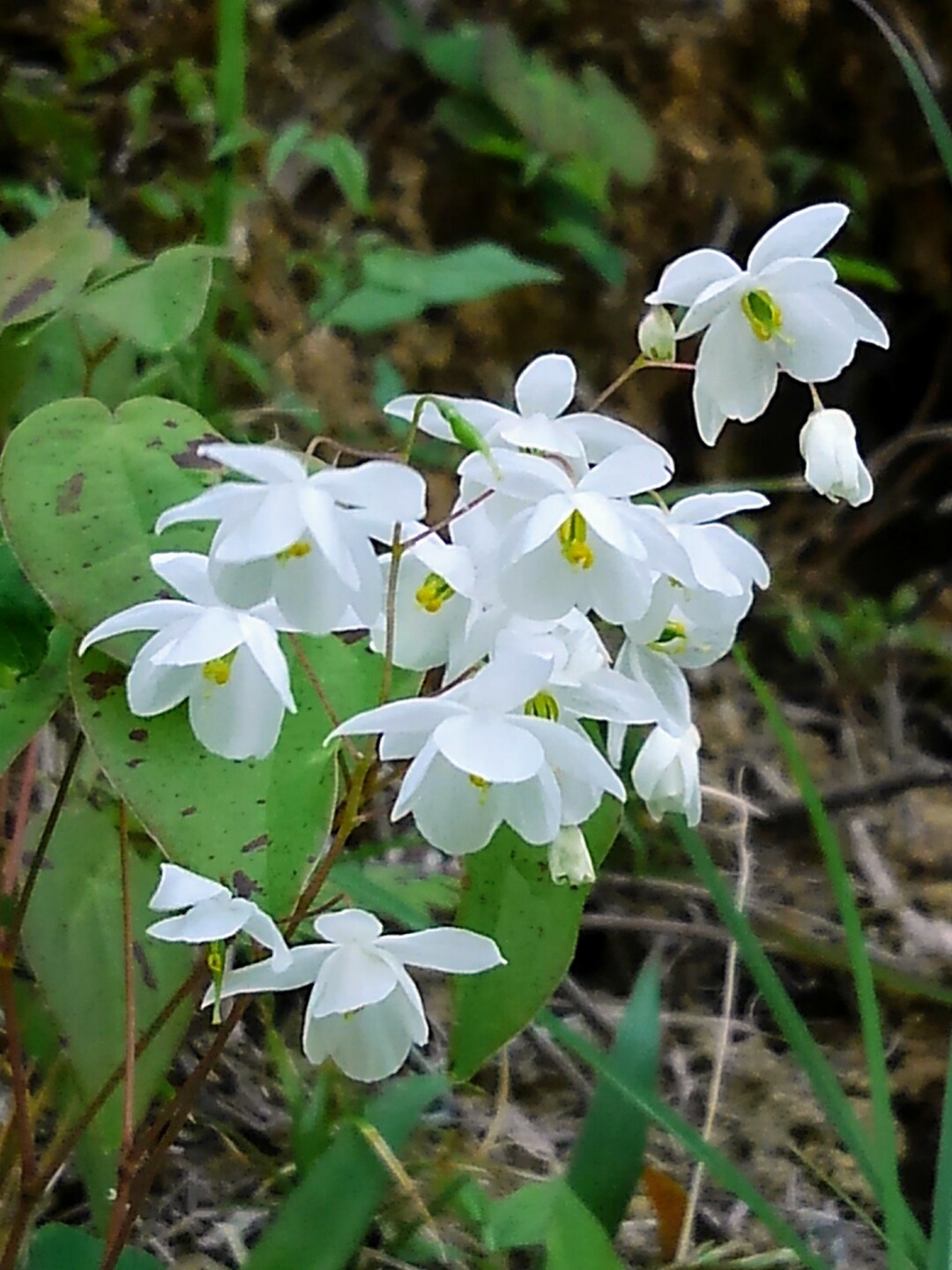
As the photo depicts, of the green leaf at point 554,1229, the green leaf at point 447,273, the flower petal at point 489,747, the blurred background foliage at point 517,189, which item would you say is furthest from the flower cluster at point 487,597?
the green leaf at point 447,273

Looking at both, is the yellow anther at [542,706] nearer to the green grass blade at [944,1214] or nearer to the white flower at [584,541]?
the white flower at [584,541]

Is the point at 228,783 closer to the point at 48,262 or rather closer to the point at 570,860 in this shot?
the point at 570,860

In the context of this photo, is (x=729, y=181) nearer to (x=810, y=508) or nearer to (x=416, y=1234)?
(x=810, y=508)

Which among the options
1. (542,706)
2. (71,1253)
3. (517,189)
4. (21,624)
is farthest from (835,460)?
(517,189)

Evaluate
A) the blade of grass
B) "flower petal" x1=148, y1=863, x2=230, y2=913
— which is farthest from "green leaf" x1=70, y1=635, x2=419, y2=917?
the blade of grass

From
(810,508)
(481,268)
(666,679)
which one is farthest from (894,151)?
(666,679)

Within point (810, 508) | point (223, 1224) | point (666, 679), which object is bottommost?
point (810, 508)
